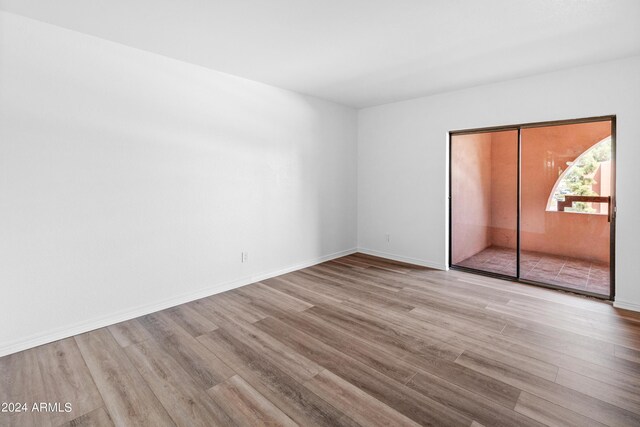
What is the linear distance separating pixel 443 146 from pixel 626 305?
2763mm

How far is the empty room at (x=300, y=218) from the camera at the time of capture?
208cm

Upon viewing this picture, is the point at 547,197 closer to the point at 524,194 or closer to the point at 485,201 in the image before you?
the point at 524,194

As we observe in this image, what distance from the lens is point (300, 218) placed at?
4.77 meters

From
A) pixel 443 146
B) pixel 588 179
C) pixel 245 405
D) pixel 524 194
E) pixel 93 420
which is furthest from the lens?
pixel 443 146

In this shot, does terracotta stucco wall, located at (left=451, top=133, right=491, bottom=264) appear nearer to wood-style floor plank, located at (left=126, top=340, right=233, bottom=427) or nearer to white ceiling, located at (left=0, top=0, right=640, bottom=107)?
white ceiling, located at (left=0, top=0, right=640, bottom=107)

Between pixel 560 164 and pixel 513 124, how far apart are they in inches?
29.0

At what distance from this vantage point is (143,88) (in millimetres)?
3102

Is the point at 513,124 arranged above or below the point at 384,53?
below

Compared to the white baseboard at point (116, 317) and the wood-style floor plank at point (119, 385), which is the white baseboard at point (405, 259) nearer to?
the white baseboard at point (116, 317)

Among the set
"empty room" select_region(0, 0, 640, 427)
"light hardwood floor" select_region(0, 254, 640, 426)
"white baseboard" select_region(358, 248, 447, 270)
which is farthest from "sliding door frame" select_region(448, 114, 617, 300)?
"light hardwood floor" select_region(0, 254, 640, 426)

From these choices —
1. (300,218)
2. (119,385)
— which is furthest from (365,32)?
(119,385)

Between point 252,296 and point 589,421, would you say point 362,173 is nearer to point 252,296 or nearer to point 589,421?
point 252,296

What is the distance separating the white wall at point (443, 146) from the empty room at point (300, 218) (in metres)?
0.03

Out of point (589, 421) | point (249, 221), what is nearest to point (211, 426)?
point (589, 421)
